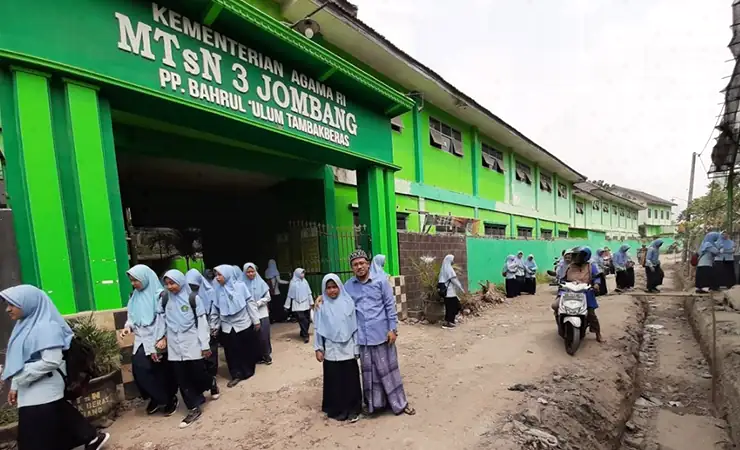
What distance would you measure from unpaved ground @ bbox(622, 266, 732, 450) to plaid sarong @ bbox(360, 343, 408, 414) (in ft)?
7.92

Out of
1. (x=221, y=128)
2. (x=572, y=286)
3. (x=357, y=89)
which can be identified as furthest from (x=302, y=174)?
(x=572, y=286)

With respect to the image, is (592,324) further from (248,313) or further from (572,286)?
(248,313)

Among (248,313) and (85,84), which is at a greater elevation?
(85,84)

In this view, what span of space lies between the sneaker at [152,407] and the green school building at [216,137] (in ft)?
3.61

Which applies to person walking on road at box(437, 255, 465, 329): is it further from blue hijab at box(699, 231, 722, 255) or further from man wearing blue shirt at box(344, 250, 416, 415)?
blue hijab at box(699, 231, 722, 255)

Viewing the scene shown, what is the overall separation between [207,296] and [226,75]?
272 centimetres

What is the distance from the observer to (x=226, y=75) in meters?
4.84

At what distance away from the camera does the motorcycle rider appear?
5.79 metres

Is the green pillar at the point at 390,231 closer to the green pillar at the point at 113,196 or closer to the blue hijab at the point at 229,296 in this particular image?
the blue hijab at the point at 229,296

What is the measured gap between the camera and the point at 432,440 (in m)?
3.15

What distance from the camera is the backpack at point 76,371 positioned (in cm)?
295

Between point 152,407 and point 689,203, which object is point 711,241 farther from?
point 689,203

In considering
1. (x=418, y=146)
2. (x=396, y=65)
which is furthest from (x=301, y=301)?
(x=396, y=65)

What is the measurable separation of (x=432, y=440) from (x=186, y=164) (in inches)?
233
